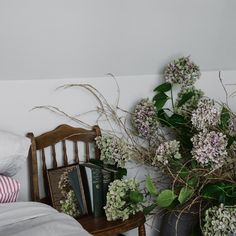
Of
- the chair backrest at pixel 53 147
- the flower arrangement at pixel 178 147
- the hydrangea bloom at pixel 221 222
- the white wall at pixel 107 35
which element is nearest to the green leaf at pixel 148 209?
the flower arrangement at pixel 178 147

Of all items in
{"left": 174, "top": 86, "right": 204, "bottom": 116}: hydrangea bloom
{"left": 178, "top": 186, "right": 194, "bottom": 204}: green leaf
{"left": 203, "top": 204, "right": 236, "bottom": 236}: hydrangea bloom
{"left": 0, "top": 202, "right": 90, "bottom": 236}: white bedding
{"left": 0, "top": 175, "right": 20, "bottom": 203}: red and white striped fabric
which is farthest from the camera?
{"left": 174, "top": 86, "right": 204, "bottom": 116}: hydrangea bloom

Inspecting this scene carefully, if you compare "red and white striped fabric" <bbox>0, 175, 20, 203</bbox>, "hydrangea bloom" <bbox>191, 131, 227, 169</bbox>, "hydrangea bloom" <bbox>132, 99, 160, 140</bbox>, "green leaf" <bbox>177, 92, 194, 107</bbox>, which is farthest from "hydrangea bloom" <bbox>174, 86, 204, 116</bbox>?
"red and white striped fabric" <bbox>0, 175, 20, 203</bbox>

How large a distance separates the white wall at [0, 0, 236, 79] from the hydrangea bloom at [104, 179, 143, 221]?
0.59 m

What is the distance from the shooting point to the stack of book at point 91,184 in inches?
68.6

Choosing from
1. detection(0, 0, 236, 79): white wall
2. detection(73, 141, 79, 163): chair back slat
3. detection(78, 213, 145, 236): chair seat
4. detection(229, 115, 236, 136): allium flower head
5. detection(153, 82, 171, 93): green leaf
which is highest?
detection(0, 0, 236, 79): white wall

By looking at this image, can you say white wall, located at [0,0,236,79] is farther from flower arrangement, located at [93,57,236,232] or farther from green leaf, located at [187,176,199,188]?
green leaf, located at [187,176,199,188]

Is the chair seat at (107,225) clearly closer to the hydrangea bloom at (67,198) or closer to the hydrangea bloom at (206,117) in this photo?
the hydrangea bloom at (67,198)

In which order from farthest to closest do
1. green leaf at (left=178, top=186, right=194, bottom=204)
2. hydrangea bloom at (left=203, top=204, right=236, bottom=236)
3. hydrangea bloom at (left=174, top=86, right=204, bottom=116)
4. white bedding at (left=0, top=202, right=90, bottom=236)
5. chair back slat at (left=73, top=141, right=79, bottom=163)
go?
hydrangea bloom at (left=174, top=86, right=204, bottom=116) < chair back slat at (left=73, top=141, right=79, bottom=163) < green leaf at (left=178, top=186, right=194, bottom=204) < hydrangea bloom at (left=203, top=204, right=236, bottom=236) < white bedding at (left=0, top=202, right=90, bottom=236)

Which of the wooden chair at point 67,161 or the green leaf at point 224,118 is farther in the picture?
the green leaf at point 224,118

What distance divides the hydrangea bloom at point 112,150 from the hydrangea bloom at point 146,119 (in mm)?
191

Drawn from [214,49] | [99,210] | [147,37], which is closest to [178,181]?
[99,210]

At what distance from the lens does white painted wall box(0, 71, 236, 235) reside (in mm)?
1712

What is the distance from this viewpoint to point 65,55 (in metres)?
1.77

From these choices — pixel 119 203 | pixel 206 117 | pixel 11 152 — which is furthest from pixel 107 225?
pixel 206 117
